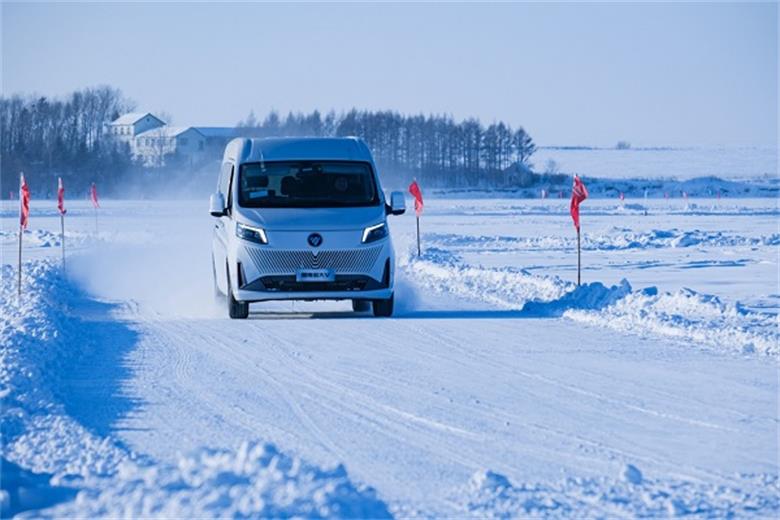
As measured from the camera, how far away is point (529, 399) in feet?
33.1

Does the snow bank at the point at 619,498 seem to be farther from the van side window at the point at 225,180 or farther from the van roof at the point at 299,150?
the van side window at the point at 225,180

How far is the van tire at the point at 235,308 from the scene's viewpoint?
638 inches

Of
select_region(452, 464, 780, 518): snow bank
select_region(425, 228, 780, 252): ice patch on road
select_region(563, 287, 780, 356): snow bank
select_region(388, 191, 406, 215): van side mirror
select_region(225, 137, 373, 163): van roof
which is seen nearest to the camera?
select_region(452, 464, 780, 518): snow bank

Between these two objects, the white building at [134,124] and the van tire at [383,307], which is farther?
the white building at [134,124]

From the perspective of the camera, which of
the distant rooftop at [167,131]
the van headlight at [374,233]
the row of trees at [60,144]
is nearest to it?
the van headlight at [374,233]

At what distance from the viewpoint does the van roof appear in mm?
16875

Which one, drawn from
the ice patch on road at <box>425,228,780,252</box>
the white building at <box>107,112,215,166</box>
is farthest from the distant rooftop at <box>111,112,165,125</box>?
the ice patch on road at <box>425,228,780,252</box>

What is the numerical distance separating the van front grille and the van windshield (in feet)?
2.51

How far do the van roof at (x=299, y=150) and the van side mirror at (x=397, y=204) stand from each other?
62 cm

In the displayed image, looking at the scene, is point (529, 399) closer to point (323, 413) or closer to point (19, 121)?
point (323, 413)

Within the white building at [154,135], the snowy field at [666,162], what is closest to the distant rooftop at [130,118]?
the white building at [154,135]

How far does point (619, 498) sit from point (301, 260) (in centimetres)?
937

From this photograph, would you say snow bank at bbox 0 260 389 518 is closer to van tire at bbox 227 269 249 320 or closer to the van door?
van tire at bbox 227 269 249 320

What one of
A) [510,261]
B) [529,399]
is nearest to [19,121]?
[510,261]
